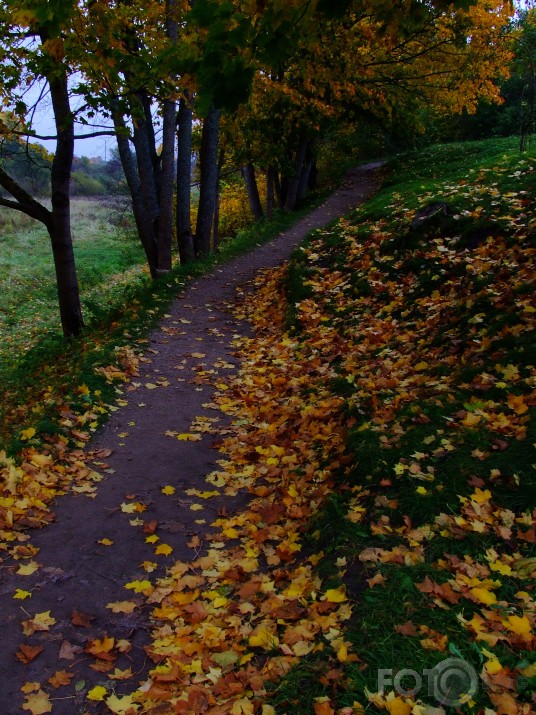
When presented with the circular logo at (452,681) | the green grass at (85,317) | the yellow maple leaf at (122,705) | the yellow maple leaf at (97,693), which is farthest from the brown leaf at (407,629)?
the green grass at (85,317)

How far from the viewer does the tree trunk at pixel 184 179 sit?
1201cm

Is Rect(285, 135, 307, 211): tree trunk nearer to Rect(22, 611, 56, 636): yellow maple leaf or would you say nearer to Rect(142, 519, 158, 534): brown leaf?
Rect(142, 519, 158, 534): brown leaf

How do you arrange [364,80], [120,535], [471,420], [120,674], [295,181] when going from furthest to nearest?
[295,181]
[364,80]
[471,420]
[120,535]
[120,674]

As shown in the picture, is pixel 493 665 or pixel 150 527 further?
pixel 150 527

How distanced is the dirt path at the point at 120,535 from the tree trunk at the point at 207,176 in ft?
21.0

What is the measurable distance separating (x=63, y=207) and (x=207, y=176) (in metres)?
5.16

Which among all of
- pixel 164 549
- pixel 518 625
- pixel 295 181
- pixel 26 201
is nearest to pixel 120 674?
pixel 164 549

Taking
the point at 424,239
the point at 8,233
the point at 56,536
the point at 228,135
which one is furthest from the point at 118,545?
the point at 8,233

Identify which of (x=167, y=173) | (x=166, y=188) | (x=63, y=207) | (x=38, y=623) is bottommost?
(x=38, y=623)

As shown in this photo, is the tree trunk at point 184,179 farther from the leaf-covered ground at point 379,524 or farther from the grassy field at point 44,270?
the leaf-covered ground at point 379,524

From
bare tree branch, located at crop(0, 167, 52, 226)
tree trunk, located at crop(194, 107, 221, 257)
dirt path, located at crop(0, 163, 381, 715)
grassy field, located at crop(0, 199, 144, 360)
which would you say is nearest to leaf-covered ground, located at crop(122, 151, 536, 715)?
dirt path, located at crop(0, 163, 381, 715)

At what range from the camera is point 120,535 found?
162 inches

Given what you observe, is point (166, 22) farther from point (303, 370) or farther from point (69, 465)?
point (69, 465)

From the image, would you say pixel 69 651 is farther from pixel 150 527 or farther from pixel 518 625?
pixel 518 625
